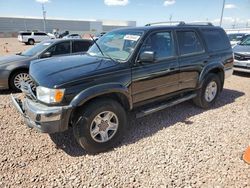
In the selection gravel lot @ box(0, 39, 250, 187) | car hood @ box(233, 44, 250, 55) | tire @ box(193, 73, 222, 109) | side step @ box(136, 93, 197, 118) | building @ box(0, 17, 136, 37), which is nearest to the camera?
gravel lot @ box(0, 39, 250, 187)

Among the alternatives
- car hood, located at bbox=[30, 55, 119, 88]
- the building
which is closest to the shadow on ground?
car hood, located at bbox=[30, 55, 119, 88]

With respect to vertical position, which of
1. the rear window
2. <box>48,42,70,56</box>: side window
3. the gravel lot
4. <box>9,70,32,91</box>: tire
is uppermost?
the rear window

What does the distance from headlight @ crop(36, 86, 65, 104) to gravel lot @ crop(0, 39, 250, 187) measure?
90cm

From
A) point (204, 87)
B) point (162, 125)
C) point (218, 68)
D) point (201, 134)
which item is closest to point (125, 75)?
point (162, 125)

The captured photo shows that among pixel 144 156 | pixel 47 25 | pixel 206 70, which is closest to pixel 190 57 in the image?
pixel 206 70

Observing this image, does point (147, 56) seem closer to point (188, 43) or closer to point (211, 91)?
point (188, 43)

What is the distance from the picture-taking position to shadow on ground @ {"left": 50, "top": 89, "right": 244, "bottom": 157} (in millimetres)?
3711

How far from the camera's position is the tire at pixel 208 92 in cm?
513

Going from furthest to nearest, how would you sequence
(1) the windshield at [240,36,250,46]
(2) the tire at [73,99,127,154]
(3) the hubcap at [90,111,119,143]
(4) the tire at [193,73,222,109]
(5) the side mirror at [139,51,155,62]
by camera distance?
(1) the windshield at [240,36,250,46]
(4) the tire at [193,73,222,109]
(5) the side mirror at [139,51,155,62]
(3) the hubcap at [90,111,119,143]
(2) the tire at [73,99,127,154]

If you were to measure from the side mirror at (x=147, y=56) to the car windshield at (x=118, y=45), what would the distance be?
0.68 feet

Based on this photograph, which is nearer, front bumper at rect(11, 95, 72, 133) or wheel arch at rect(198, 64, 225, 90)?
front bumper at rect(11, 95, 72, 133)

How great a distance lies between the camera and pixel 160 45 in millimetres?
4219

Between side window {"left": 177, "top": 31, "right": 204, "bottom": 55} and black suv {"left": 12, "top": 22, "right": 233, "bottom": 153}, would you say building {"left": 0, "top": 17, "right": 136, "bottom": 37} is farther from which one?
black suv {"left": 12, "top": 22, "right": 233, "bottom": 153}

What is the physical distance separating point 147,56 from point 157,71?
21.0 inches
